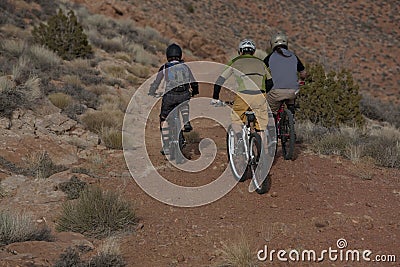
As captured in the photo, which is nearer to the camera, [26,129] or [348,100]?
[26,129]

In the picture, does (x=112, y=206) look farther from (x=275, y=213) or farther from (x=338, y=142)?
(x=338, y=142)

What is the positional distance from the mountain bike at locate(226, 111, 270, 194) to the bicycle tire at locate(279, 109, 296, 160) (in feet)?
1.97

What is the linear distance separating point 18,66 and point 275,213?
342 inches

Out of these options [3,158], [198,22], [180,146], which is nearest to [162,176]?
[180,146]

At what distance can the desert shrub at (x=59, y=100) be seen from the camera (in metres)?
11.0

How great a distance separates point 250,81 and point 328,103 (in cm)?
714

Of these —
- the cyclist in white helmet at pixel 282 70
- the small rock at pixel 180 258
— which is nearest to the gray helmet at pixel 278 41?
the cyclist in white helmet at pixel 282 70

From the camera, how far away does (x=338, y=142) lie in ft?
28.4

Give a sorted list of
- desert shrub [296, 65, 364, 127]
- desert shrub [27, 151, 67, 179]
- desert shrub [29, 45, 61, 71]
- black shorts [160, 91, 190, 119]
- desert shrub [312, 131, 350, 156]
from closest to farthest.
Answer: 1. desert shrub [27, 151, 67, 179]
2. black shorts [160, 91, 190, 119]
3. desert shrub [312, 131, 350, 156]
4. desert shrub [296, 65, 364, 127]
5. desert shrub [29, 45, 61, 71]

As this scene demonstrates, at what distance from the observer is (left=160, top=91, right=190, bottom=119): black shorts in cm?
798

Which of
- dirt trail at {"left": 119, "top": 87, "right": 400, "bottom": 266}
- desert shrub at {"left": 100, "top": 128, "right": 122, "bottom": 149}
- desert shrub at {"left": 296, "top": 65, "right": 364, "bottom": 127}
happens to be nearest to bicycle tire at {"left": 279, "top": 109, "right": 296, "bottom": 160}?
dirt trail at {"left": 119, "top": 87, "right": 400, "bottom": 266}

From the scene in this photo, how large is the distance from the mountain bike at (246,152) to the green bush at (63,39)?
10625 millimetres

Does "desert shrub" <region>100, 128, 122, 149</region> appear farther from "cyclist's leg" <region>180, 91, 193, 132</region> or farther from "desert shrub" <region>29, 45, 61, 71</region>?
"desert shrub" <region>29, 45, 61, 71</region>

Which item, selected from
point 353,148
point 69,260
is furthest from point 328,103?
point 69,260
